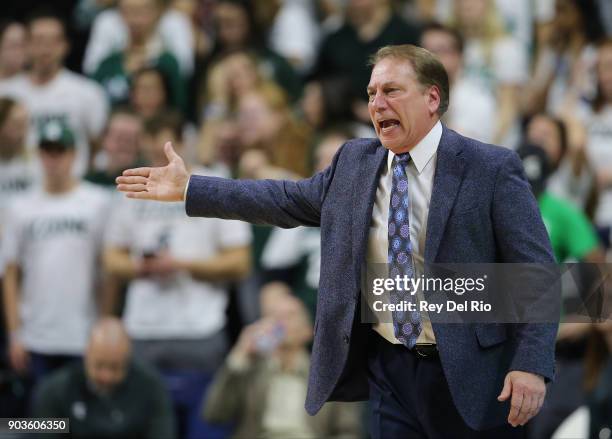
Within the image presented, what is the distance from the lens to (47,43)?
8.86 metres

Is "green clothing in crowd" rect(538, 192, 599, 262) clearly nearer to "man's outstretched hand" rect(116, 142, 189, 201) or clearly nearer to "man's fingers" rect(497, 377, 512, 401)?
"man's fingers" rect(497, 377, 512, 401)

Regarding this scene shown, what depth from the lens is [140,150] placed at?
7969 millimetres

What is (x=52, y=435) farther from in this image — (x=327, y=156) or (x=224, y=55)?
(x=224, y=55)

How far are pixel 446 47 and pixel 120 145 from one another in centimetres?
219

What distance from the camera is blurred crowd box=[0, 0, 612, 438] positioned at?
700cm

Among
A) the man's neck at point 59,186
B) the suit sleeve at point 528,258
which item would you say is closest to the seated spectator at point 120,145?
the man's neck at point 59,186

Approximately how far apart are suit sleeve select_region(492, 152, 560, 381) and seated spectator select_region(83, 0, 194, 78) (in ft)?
19.1

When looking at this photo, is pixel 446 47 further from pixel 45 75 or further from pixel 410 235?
pixel 410 235

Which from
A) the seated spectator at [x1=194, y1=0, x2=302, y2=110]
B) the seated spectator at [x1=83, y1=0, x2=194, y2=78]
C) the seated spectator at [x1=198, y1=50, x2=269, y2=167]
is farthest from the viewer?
the seated spectator at [x1=83, y1=0, x2=194, y2=78]

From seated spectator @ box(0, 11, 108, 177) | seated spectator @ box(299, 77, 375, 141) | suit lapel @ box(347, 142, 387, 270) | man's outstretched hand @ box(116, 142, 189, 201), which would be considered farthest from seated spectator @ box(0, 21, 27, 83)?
suit lapel @ box(347, 142, 387, 270)

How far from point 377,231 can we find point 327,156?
3341 mm

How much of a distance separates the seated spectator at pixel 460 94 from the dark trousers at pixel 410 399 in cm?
391

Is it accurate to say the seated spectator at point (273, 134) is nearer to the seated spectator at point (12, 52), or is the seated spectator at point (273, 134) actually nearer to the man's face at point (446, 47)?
the man's face at point (446, 47)

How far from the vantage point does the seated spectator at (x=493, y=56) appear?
29.1 feet
